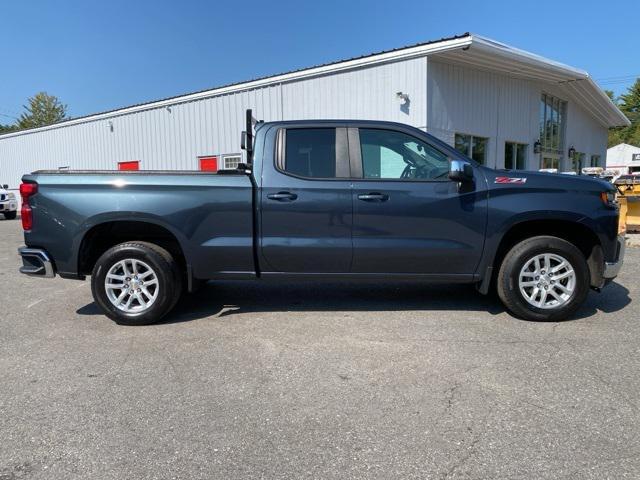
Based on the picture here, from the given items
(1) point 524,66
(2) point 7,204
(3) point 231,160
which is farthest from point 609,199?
(2) point 7,204

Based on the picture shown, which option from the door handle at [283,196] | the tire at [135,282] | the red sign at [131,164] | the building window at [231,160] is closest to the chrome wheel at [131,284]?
the tire at [135,282]

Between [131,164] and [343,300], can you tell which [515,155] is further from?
[131,164]

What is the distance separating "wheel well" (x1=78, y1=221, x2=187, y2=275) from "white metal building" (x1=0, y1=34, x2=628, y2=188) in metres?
8.24

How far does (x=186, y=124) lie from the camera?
666 inches

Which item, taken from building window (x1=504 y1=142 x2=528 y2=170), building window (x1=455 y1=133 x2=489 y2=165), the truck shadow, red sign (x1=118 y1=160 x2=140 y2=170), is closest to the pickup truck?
the truck shadow

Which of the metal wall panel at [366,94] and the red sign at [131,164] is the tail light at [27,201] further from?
the red sign at [131,164]

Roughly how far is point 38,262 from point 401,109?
9.24m

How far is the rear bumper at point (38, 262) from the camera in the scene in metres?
4.57

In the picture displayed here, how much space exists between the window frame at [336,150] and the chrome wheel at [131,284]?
1632mm

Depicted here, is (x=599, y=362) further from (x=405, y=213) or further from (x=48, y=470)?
(x=48, y=470)

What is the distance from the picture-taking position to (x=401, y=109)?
11.7 metres

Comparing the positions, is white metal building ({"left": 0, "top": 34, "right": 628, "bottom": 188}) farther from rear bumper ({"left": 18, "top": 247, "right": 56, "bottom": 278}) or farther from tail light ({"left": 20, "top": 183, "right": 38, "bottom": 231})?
rear bumper ({"left": 18, "top": 247, "right": 56, "bottom": 278})

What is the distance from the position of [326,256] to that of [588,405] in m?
2.42

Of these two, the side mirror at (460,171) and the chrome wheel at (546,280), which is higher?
the side mirror at (460,171)
